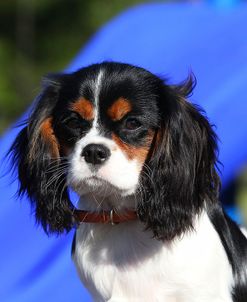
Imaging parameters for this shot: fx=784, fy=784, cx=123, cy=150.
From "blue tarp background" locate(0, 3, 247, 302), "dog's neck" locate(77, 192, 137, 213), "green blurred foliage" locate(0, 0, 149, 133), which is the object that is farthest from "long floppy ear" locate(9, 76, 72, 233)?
"green blurred foliage" locate(0, 0, 149, 133)

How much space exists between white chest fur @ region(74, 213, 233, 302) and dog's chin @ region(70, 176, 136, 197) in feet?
0.89

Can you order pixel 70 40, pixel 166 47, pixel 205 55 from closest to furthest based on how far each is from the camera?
pixel 205 55
pixel 166 47
pixel 70 40

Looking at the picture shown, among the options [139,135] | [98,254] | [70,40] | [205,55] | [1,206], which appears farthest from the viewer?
[70,40]

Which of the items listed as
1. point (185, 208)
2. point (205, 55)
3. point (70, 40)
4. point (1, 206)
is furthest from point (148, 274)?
point (70, 40)

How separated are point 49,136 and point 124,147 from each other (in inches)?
18.3

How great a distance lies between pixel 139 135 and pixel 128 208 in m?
0.38

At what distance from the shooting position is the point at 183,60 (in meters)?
6.42

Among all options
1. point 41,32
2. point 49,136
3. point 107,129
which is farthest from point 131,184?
point 41,32

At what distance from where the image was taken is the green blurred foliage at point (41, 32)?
1255 cm

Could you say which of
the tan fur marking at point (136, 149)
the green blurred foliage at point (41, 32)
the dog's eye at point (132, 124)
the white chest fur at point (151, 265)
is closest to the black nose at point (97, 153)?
the tan fur marking at point (136, 149)

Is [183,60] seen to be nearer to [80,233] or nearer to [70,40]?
[80,233]

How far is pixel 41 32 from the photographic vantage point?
1375 centimetres

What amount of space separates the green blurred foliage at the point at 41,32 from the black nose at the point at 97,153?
9.12m

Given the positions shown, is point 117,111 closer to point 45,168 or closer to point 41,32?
point 45,168
